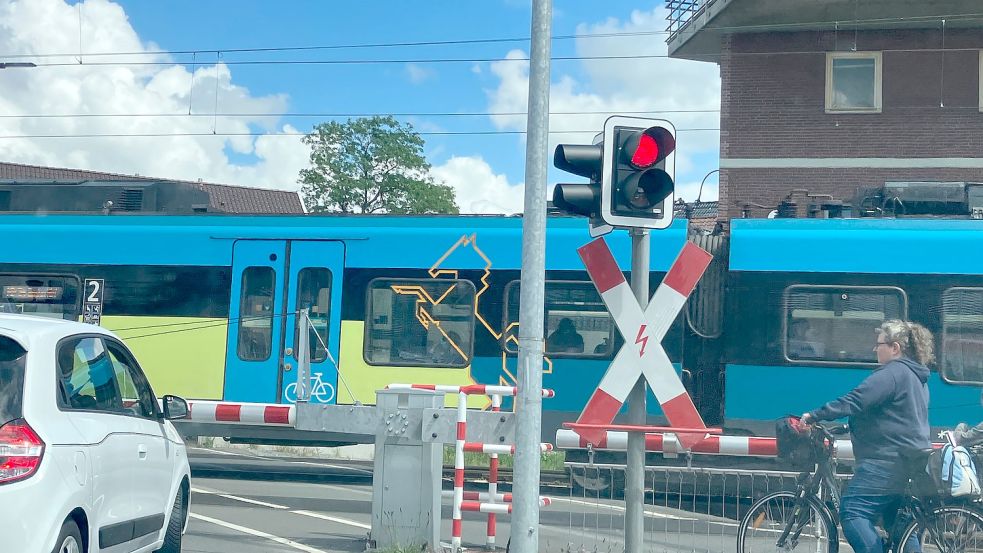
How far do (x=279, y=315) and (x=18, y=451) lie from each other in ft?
26.1

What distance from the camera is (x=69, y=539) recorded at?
544 centimetres

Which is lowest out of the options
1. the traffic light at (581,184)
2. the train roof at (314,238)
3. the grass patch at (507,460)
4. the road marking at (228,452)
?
the road marking at (228,452)

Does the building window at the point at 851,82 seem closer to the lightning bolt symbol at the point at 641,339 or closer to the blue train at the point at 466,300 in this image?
the blue train at the point at 466,300

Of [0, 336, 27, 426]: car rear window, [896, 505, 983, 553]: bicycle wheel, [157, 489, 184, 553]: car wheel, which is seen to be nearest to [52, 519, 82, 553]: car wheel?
[0, 336, 27, 426]: car rear window

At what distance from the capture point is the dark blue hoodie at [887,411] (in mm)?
6676

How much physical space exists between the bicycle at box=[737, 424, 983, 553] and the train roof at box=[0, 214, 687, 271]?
5331 millimetres

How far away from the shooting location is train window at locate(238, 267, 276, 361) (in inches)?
514

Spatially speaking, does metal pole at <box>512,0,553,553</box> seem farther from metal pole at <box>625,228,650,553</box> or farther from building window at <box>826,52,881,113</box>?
building window at <box>826,52,881,113</box>

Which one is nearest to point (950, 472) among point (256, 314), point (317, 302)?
point (317, 302)

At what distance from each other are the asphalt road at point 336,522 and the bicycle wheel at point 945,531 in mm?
1521

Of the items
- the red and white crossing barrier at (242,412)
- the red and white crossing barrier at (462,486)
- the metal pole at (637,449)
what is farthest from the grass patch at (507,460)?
the metal pole at (637,449)

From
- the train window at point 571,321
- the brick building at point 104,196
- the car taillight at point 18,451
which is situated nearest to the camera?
the car taillight at point 18,451

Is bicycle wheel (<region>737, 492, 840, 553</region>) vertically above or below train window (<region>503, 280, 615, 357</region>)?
below

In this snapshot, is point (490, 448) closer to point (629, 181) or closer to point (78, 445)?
point (629, 181)
